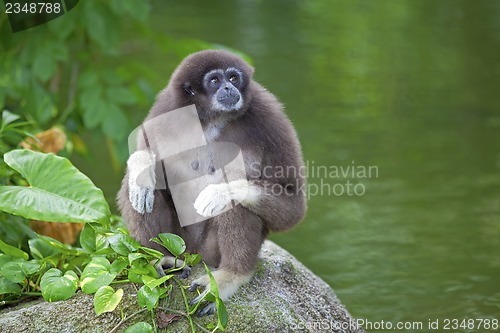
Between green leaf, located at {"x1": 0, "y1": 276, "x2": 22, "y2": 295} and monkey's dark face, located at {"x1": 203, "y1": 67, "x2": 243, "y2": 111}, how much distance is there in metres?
1.74

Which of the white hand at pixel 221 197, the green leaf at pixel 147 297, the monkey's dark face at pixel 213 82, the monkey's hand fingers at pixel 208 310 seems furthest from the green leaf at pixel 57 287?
the monkey's dark face at pixel 213 82

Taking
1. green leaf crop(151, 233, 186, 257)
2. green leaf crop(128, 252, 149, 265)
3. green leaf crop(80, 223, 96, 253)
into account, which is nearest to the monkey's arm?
green leaf crop(151, 233, 186, 257)

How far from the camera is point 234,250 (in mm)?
5484

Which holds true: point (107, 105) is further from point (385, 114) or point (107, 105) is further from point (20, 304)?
point (385, 114)

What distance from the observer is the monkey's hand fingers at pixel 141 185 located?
18.0 ft

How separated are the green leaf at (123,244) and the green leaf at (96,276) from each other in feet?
0.43

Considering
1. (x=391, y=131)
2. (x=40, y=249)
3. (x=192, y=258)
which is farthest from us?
(x=391, y=131)

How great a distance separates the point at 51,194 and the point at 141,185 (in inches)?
24.5

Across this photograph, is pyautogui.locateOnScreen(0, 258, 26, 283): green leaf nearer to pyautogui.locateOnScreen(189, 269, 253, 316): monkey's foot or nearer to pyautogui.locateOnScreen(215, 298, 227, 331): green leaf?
pyautogui.locateOnScreen(189, 269, 253, 316): monkey's foot

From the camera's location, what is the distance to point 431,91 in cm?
1537

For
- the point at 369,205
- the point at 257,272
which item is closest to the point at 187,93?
the point at 257,272

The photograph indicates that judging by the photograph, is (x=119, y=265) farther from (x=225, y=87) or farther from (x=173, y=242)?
(x=225, y=87)

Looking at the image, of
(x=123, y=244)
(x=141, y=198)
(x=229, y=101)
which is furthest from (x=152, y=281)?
(x=229, y=101)

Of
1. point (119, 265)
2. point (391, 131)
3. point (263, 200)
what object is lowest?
point (391, 131)
